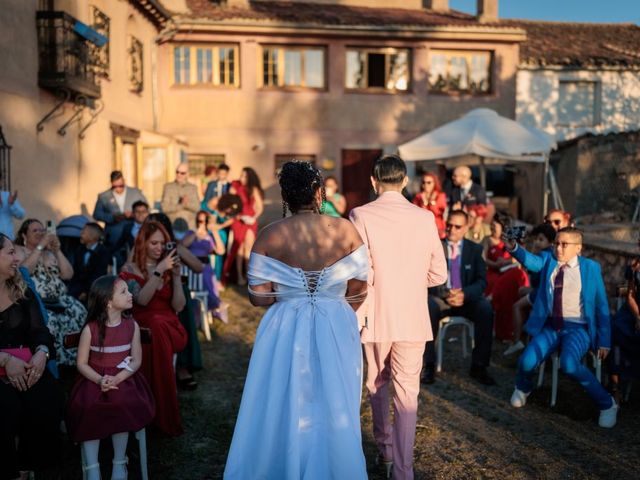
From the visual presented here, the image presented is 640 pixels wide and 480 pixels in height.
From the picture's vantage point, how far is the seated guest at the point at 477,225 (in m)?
7.77

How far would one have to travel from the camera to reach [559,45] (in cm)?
1984

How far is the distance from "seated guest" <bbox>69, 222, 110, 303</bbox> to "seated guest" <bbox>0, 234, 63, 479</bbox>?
2.82 meters

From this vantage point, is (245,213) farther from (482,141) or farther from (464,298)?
(464,298)

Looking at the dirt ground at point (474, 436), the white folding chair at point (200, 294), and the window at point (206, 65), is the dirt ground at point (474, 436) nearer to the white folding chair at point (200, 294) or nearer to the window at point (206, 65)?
the white folding chair at point (200, 294)

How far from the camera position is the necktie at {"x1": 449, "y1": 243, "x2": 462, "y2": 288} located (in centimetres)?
647

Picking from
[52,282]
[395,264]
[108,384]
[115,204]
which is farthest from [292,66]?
[108,384]

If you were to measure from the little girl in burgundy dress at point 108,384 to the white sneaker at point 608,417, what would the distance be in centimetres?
334

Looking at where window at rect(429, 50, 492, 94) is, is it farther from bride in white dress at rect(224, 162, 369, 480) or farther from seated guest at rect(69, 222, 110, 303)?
bride in white dress at rect(224, 162, 369, 480)

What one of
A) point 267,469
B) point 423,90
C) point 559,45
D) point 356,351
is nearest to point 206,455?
point 267,469

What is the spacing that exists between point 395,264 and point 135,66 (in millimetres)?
12584

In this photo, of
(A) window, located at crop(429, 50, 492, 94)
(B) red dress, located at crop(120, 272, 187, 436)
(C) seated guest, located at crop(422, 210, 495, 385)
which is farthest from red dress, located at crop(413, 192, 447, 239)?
(A) window, located at crop(429, 50, 492, 94)

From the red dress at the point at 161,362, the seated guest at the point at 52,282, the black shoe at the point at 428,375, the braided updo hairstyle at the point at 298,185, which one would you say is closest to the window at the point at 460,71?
the black shoe at the point at 428,375

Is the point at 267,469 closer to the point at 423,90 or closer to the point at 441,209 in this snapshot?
the point at 441,209

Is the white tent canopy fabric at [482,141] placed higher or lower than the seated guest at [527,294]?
higher
